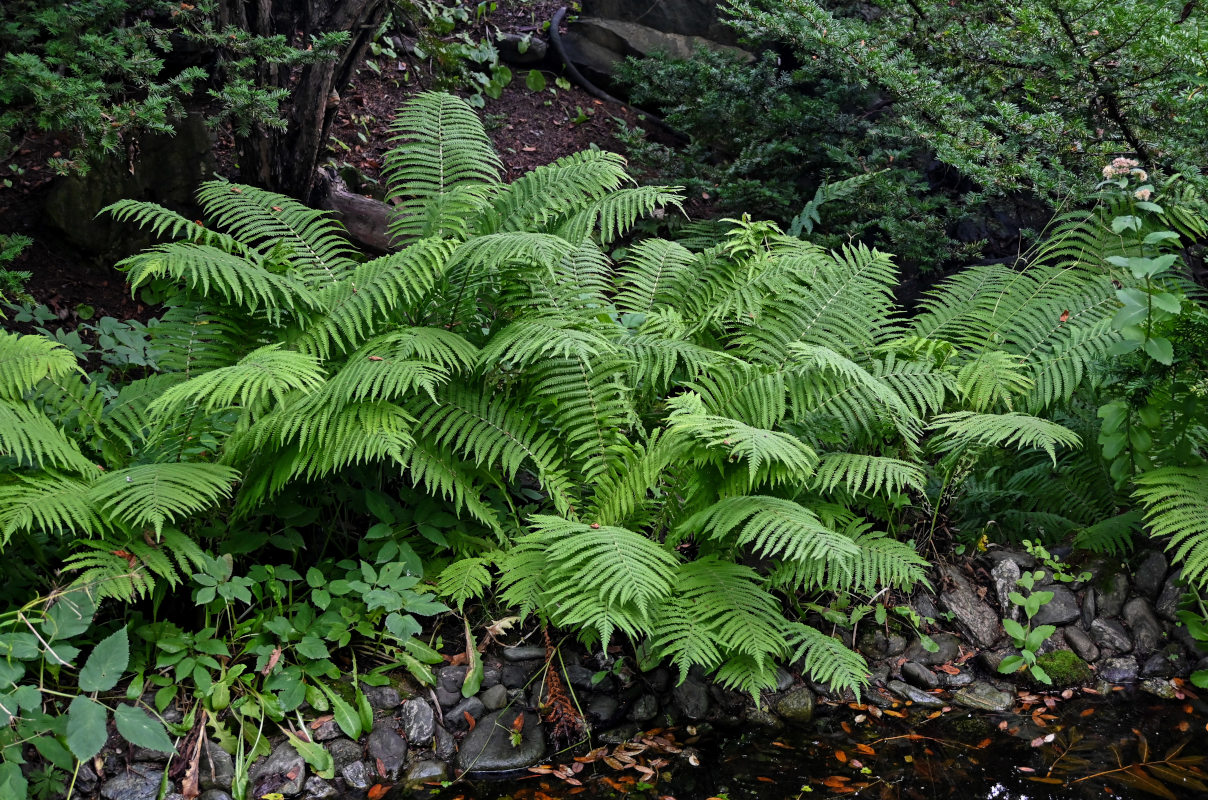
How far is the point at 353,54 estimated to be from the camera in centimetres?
471

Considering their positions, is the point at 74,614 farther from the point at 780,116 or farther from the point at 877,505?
the point at 780,116

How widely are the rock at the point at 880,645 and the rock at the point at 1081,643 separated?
0.60m

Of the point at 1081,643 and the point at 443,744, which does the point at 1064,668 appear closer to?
the point at 1081,643

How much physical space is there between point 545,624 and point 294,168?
9.58 ft

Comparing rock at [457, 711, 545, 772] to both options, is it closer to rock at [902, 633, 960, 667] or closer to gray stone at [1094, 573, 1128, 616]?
rock at [902, 633, 960, 667]

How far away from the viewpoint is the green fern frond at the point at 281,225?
3455 mm

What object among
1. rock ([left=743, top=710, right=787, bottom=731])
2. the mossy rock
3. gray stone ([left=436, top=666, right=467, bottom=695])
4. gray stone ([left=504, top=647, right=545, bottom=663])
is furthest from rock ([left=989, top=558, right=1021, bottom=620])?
gray stone ([left=436, top=666, right=467, bottom=695])

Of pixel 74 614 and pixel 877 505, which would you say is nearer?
pixel 74 614

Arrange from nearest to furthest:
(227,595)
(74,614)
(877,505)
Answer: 1. (74,614)
2. (227,595)
3. (877,505)

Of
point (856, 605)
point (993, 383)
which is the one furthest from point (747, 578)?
point (993, 383)

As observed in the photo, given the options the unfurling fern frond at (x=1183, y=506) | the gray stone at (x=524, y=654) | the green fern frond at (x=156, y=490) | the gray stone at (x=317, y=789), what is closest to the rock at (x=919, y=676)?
the unfurling fern frond at (x=1183, y=506)

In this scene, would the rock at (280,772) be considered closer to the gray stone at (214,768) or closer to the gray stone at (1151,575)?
the gray stone at (214,768)

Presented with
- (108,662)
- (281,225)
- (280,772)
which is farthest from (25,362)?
(280,772)

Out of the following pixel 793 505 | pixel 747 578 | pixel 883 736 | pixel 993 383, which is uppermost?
pixel 993 383
